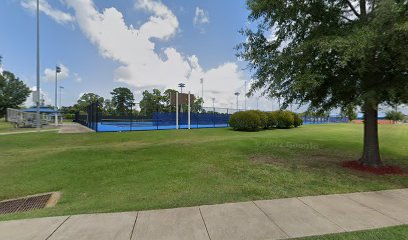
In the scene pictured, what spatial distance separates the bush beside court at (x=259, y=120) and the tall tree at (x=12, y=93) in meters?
51.7

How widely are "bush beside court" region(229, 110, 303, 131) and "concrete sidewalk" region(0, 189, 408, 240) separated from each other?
667 inches

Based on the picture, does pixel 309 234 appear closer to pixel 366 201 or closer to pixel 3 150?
pixel 366 201

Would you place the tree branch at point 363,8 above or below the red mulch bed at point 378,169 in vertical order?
above

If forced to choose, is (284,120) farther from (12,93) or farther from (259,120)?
(12,93)

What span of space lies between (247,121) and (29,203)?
59.5 feet

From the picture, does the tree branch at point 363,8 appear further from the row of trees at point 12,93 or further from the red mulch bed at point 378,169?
the row of trees at point 12,93

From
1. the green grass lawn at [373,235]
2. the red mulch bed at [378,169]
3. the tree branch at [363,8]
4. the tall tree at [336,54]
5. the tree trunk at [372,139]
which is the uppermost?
the tree branch at [363,8]

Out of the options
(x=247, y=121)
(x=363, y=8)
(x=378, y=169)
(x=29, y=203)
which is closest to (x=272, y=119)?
(x=247, y=121)

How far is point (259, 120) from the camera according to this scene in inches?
867

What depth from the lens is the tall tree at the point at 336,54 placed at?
18.7 feet

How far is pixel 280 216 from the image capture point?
13.3ft

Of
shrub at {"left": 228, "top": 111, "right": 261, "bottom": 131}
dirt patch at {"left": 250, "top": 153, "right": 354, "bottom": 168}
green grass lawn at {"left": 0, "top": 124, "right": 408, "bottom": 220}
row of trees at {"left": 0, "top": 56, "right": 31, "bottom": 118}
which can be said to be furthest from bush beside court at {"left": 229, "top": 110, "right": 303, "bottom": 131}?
row of trees at {"left": 0, "top": 56, "right": 31, "bottom": 118}

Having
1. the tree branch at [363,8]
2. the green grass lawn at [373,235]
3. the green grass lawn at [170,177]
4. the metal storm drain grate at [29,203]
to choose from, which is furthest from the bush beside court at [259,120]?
the green grass lawn at [373,235]

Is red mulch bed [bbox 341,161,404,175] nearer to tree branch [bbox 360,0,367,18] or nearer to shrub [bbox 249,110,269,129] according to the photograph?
tree branch [bbox 360,0,367,18]
